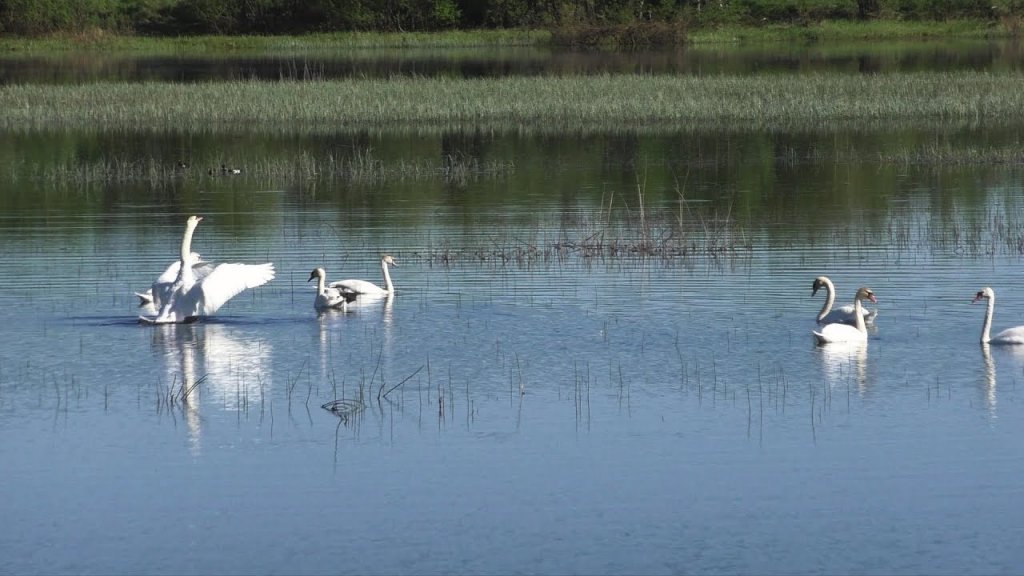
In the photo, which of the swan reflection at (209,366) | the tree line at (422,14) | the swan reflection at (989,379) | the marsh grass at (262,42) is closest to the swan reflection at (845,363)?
the swan reflection at (989,379)

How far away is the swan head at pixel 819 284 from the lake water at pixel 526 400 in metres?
0.26

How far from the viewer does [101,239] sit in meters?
22.1

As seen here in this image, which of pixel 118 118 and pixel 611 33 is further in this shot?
pixel 611 33

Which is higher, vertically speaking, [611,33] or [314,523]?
[611,33]

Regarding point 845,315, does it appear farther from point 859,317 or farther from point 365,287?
point 365,287

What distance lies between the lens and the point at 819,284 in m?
Answer: 15.5

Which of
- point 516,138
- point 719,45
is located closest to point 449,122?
point 516,138

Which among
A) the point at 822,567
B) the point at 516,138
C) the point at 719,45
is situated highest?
the point at 719,45

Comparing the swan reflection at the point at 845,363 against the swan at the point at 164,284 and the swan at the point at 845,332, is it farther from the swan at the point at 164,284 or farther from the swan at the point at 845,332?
the swan at the point at 164,284

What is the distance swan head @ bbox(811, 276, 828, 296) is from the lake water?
0.87ft

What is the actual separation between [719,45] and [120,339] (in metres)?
61.7

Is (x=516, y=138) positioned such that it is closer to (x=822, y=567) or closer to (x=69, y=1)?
(x=822, y=567)

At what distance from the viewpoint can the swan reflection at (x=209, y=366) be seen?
40.6 ft

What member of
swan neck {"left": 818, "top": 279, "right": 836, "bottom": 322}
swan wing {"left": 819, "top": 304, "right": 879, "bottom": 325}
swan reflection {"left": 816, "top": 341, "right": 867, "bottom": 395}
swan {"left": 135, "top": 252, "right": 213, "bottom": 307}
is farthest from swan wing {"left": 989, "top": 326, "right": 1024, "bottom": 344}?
swan {"left": 135, "top": 252, "right": 213, "bottom": 307}
